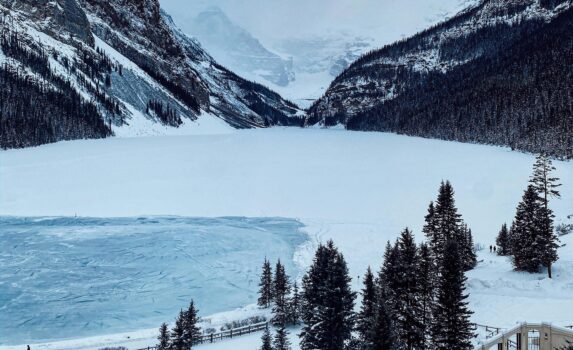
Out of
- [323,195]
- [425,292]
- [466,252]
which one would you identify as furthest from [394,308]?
[323,195]

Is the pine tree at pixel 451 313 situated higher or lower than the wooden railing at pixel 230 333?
higher

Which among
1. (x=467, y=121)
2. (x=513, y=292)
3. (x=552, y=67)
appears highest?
(x=552, y=67)

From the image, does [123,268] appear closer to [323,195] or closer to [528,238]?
[528,238]

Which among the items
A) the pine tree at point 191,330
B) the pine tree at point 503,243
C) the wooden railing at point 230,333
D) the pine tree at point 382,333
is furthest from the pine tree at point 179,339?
the pine tree at point 503,243

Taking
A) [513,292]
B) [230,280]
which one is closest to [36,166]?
[230,280]

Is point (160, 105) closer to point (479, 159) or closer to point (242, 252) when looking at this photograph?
point (479, 159)

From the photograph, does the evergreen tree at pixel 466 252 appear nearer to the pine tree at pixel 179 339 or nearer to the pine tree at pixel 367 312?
the pine tree at pixel 367 312
